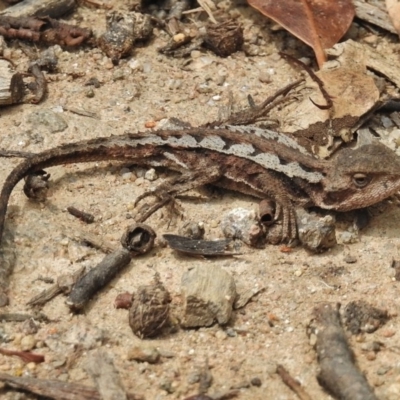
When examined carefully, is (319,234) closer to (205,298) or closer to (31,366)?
(205,298)

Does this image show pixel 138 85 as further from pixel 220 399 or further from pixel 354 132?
pixel 220 399

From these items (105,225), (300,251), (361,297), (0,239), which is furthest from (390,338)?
(0,239)

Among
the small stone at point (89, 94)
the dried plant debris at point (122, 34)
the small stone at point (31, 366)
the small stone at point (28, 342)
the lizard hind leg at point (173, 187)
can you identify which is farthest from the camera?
the dried plant debris at point (122, 34)

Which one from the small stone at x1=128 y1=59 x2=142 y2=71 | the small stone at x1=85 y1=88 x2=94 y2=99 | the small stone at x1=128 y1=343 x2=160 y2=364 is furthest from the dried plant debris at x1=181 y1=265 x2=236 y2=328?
the small stone at x1=128 y1=59 x2=142 y2=71

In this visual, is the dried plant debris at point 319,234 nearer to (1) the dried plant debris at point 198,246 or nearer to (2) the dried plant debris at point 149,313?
(1) the dried plant debris at point 198,246

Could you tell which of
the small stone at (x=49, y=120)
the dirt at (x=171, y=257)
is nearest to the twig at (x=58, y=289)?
the dirt at (x=171, y=257)
